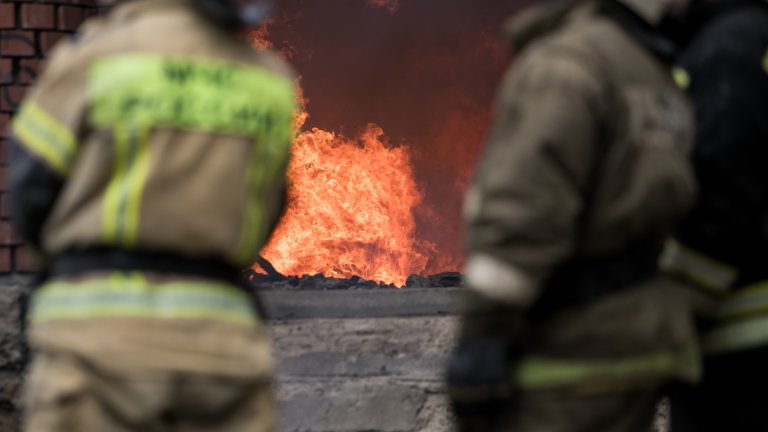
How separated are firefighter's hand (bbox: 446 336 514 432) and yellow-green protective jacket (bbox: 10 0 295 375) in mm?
474

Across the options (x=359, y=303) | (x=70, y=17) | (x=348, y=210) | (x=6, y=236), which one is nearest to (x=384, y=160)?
(x=348, y=210)

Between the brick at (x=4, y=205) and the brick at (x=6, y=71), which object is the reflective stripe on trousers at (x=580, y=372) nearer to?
the brick at (x=4, y=205)

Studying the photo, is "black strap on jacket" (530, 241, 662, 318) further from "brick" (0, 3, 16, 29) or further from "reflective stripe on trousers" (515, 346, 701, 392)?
"brick" (0, 3, 16, 29)

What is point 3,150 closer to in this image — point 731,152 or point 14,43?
point 14,43

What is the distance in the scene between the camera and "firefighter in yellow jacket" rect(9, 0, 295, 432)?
92.6 inches

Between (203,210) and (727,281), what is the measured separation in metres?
1.39

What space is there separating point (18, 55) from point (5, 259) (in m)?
0.88

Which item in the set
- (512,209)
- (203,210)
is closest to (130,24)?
(203,210)

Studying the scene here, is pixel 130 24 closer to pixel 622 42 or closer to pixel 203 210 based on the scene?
pixel 203 210

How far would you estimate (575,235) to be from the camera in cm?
248

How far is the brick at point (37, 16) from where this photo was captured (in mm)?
4680

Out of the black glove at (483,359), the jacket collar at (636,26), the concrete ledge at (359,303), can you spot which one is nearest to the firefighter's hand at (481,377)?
the black glove at (483,359)

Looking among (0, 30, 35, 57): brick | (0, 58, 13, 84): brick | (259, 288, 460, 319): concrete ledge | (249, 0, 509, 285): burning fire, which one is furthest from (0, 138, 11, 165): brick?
(249, 0, 509, 285): burning fire

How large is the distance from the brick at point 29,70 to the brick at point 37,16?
0.15 metres
